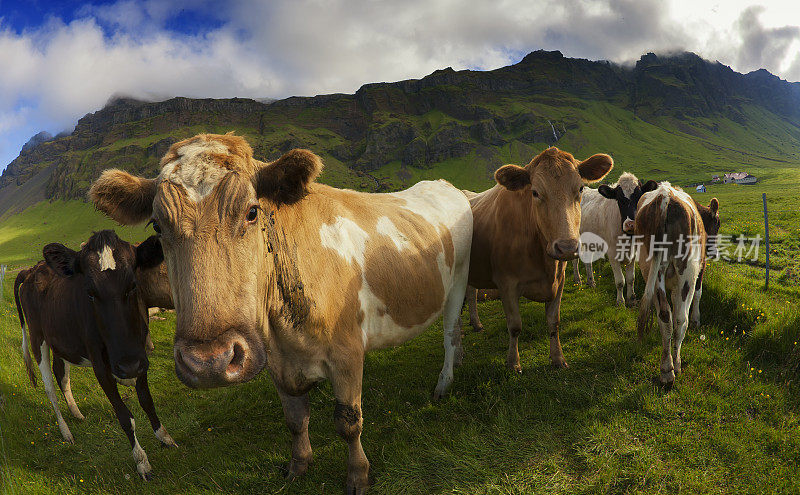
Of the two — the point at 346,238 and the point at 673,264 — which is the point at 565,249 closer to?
the point at 673,264

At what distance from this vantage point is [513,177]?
19.3 ft

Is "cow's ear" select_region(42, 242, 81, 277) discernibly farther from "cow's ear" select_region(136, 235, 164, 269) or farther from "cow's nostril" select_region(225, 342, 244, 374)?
"cow's nostril" select_region(225, 342, 244, 374)

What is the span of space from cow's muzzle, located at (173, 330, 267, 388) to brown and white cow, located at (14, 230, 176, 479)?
3.24 m

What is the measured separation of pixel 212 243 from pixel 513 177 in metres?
4.69

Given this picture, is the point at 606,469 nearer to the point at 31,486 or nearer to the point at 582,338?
the point at 582,338

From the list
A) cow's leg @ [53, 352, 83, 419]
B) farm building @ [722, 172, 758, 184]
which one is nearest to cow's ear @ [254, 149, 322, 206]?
cow's leg @ [53, 352, 83, 419]

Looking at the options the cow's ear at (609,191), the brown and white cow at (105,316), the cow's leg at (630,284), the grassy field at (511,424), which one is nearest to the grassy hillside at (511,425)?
the grassy field at (511,424)

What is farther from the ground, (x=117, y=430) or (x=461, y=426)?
(x=461, y=426)

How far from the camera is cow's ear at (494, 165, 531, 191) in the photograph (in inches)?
229

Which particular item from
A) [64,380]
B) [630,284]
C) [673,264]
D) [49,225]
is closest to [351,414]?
[673,264]

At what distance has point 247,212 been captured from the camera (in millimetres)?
2559

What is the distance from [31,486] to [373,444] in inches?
166

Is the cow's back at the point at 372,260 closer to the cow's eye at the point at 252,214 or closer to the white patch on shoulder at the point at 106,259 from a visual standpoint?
the cow's eye at the point at 252,214

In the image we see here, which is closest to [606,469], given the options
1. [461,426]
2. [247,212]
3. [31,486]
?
[461,426]
